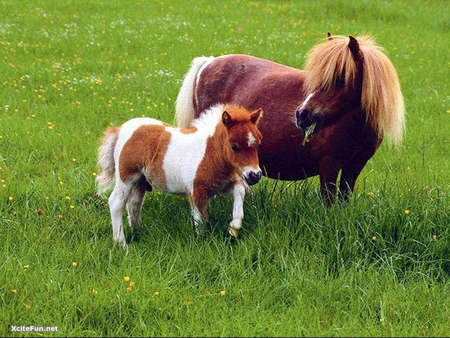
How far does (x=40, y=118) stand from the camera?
952 cm

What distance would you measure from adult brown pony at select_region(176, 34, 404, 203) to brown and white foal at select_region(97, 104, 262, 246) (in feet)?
1.91

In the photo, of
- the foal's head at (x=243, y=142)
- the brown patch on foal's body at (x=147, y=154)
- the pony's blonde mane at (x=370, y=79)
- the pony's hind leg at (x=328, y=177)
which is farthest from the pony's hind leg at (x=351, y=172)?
the brown patch on foal's body at (x=147, y=154)

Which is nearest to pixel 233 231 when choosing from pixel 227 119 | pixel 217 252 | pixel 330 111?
pixel 217 252

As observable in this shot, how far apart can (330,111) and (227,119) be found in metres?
0.94

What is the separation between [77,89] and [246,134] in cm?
710

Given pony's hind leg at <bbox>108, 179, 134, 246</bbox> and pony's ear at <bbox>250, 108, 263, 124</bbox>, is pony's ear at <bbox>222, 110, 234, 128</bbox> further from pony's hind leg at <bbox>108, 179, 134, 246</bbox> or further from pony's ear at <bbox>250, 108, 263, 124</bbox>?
pony's hind leg at <bbox>108, 179, 134, 246</bbox>

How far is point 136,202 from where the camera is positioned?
5707 mm

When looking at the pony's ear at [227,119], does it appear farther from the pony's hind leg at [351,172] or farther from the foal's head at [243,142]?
the pony's hind leg at [351,172]

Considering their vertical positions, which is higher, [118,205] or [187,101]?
[187,101]

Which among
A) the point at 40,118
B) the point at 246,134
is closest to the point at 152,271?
the point at 246,134

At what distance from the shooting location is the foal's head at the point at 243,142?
4.74 m

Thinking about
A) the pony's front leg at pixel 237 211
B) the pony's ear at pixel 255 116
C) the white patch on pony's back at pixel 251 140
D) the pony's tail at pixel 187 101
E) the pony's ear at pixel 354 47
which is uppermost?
the pony's ear at pixel 354 47

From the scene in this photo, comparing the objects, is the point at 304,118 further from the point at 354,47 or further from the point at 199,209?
the point at 199,209

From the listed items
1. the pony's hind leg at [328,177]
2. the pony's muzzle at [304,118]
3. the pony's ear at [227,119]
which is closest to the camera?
the pony's ear at [227,119]
